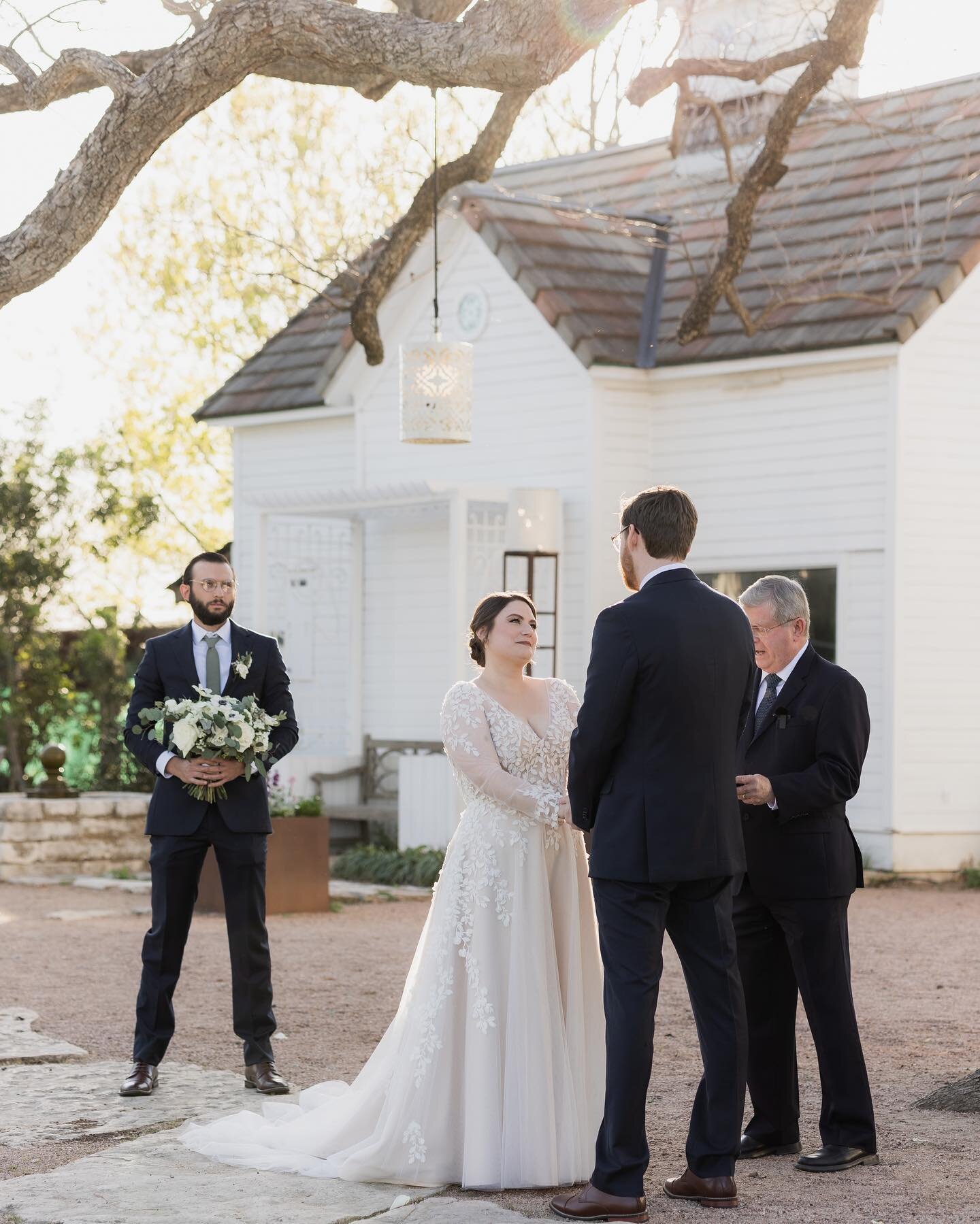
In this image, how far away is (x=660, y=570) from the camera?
18.0ft

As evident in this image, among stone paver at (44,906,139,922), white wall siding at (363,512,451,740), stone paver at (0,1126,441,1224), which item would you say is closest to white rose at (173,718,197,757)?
Result: stone paver at (0,1126,441,1224)

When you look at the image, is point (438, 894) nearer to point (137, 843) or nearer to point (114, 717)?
point (137, 843)

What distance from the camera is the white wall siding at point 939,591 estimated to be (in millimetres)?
14445

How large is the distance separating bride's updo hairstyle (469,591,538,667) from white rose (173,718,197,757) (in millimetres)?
1553

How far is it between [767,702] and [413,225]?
7.59 metres

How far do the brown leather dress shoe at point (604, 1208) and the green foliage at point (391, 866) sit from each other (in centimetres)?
938

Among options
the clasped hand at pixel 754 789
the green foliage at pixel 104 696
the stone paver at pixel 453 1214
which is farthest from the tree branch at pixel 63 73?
the green foliage at pixel 104 696

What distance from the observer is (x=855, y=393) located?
14719 millimetres

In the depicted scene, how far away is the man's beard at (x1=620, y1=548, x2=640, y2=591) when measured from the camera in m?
5.54

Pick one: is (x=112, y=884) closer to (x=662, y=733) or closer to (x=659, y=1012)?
(x=659, y=1012)

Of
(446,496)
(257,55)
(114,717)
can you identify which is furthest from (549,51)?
(114,717)

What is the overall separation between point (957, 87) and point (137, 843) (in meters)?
10.1

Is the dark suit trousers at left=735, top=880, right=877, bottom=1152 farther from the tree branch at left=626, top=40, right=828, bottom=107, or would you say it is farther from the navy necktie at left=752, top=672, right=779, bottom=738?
the tree branch at left=626, top=40, right=828, bottom=107

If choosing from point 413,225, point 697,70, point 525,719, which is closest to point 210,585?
point 525,719
